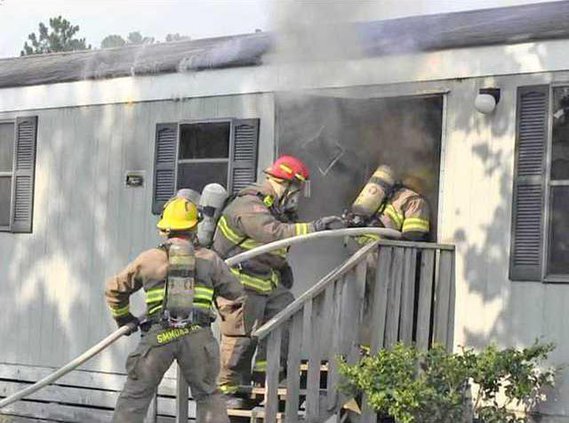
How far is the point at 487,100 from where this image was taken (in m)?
7.31

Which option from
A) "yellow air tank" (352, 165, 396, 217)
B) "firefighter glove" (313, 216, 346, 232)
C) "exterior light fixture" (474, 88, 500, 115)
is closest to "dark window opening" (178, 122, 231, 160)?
"yellow air tank" (352, 165, 396, 217)

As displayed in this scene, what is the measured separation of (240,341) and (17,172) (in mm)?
3563

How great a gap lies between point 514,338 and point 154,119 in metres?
3.58

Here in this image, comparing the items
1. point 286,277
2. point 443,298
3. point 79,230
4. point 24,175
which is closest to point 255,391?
point 286,277

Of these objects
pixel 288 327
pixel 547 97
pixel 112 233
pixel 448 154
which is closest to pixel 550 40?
pixel 547 97

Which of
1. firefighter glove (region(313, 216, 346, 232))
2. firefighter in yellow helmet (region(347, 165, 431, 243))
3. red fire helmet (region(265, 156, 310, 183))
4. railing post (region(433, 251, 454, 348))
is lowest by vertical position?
railing post (region(433, 251, 454, 348))

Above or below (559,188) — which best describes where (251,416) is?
below

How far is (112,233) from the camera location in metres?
9.35

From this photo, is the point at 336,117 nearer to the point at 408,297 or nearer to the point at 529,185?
the point at 408,297

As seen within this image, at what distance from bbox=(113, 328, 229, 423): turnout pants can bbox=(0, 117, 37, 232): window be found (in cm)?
370

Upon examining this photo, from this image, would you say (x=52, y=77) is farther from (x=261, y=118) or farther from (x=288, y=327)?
(x=288, y=327)

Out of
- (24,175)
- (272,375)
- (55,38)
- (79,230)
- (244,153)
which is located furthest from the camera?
(55,38)

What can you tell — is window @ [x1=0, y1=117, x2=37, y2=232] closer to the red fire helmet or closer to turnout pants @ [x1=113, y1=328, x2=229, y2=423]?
the red fire helmet

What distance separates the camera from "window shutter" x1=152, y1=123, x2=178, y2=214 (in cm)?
898
